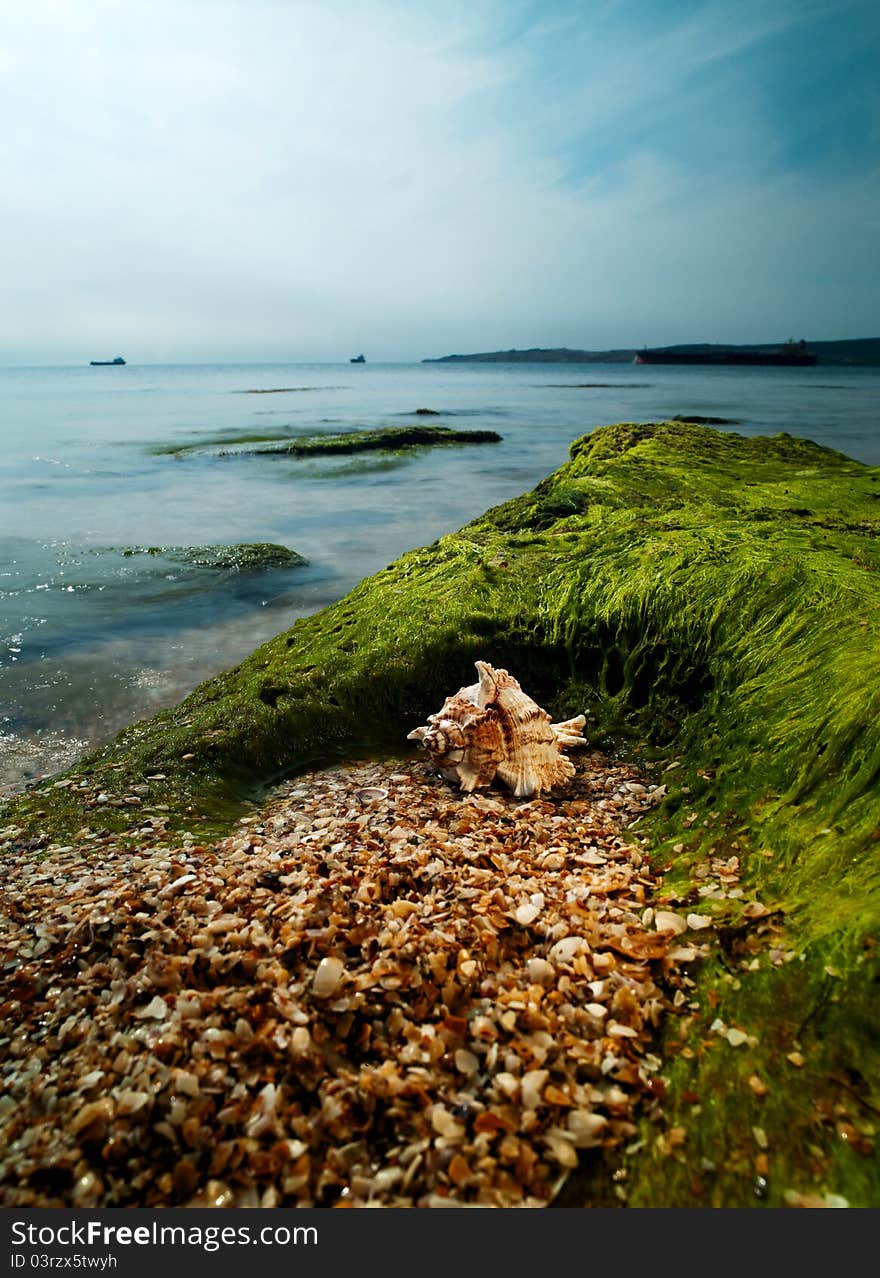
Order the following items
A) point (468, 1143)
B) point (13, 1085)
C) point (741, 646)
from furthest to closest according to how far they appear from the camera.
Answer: point (741, 646)
point (13, 1085)
point (468, 1143)

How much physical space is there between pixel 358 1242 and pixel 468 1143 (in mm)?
335

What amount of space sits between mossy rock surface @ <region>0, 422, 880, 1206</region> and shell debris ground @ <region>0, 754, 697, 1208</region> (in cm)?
20

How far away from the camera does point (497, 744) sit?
3.71 metres

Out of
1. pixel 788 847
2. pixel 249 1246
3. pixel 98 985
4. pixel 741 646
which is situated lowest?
pixel 249 1246

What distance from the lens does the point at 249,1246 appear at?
169 centimetres

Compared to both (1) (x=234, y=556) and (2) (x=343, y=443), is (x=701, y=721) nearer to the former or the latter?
(1) (x=234, y=556)

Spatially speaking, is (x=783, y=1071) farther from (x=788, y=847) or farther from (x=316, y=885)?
(x=316, y=885)

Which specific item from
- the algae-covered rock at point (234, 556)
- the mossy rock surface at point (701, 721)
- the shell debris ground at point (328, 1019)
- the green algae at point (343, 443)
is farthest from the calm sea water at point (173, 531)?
the shell debris ground at point (328, 1019)

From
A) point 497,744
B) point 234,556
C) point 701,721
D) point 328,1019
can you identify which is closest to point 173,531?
point 234,556

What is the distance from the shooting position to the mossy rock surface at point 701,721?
1805mm

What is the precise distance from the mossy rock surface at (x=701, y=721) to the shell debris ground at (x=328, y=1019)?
20cm

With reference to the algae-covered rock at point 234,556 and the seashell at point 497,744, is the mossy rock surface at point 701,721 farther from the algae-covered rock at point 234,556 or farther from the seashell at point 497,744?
the algae-covered rock at point 234,556

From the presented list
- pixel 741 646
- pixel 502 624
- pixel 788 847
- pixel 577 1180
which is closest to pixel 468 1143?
pixel 577 1180

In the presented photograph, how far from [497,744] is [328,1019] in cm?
181
